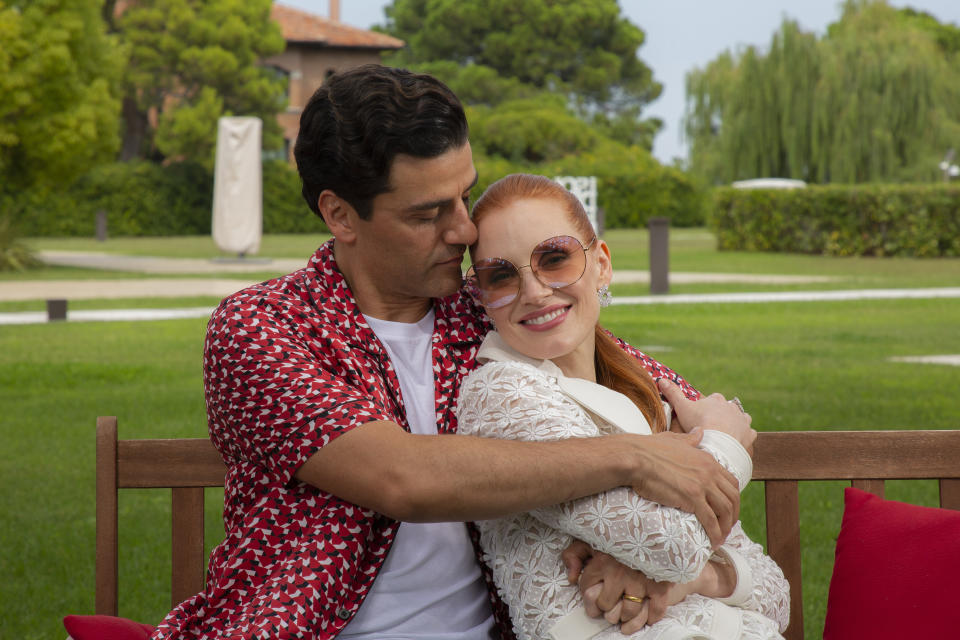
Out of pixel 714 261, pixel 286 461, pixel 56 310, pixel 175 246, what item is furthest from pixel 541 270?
pixel 175 246

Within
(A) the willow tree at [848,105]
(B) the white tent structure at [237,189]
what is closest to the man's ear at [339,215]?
(B) the white tent structure at [237,189]

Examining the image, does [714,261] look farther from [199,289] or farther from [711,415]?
[711,415]

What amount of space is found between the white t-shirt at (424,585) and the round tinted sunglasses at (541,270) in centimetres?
25

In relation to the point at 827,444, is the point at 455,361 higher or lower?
higher

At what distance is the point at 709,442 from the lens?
2225 mm

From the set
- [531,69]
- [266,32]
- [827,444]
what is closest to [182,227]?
[266,32]

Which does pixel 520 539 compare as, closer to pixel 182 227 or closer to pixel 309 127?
pixel 309 127

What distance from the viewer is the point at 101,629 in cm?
237

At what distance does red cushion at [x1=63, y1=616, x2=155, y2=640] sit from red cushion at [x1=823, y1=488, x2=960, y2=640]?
1.47 meters

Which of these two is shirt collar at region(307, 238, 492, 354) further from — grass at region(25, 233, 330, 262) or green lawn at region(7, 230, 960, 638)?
grass at region(25, 233, 330, 262)

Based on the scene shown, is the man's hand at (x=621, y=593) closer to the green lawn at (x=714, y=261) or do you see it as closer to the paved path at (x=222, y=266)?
the green lawn at (x=714, y=261)

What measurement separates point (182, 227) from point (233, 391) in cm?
4209

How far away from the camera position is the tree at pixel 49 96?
2316cm

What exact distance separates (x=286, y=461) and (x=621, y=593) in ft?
2.05
